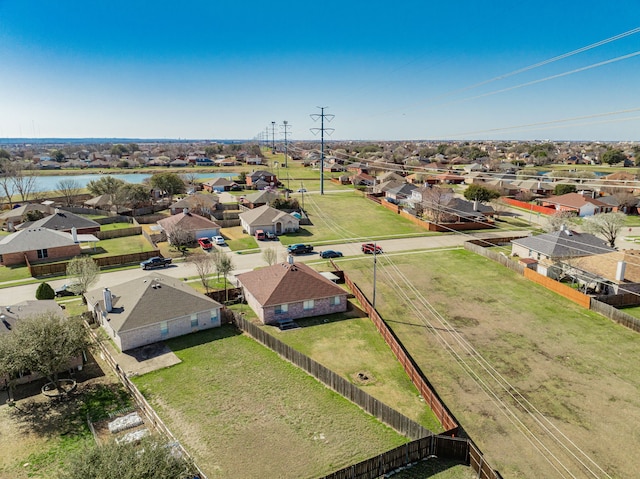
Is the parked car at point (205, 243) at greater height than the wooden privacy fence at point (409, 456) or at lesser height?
greater

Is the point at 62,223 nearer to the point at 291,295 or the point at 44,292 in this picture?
the point at 44,292

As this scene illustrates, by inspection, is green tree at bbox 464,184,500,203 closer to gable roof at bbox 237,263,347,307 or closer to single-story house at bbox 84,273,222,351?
gable roof at bbox 237,263,347,307

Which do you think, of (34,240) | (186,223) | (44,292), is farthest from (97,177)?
(44,292)

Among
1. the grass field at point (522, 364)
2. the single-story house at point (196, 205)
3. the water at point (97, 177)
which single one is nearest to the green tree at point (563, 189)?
the grass field at point (522, 364)

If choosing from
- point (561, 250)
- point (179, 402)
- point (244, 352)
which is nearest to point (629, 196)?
point (561, 250)

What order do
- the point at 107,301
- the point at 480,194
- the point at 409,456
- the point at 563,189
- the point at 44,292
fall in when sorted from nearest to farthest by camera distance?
the point at 409,456 < the point at 107,301 < the point at 44,292 < the point at 480,194 < the point at 563,189

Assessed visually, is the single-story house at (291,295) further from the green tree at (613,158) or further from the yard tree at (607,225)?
the green tree at (613,158)

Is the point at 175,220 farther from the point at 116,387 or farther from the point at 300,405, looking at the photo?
the point at 300,405
